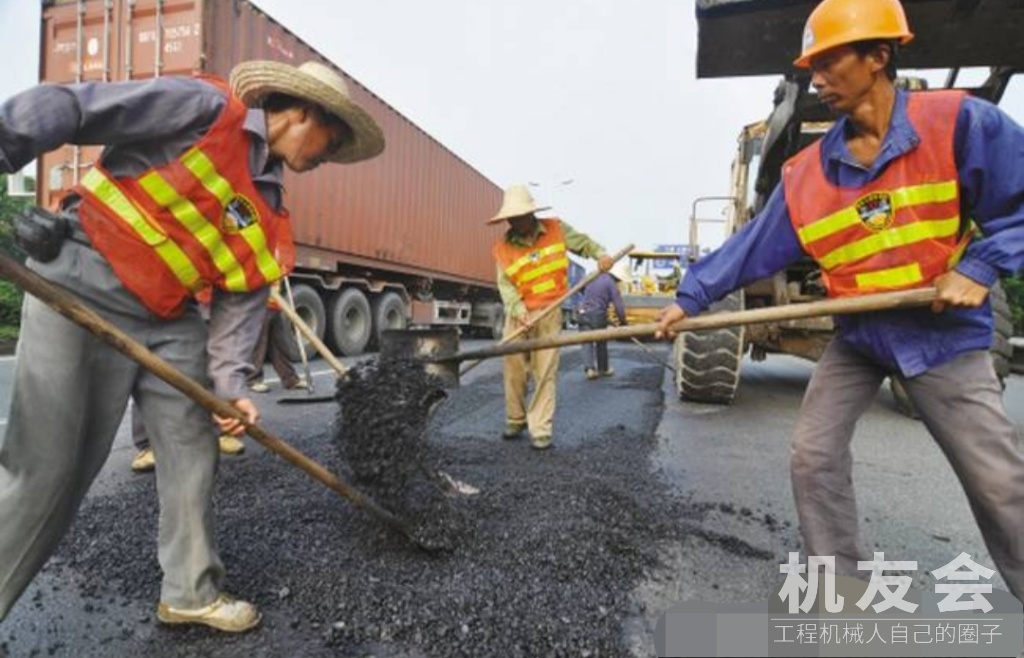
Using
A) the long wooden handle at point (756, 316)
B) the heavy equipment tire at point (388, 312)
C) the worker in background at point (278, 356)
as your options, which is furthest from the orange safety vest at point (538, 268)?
the heavy equipment tire at point (388, 312)

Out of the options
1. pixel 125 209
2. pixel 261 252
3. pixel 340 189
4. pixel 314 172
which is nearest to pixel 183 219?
pixel 125 209

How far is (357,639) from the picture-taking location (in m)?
1.97

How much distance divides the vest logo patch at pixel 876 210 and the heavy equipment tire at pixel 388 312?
9143 mm

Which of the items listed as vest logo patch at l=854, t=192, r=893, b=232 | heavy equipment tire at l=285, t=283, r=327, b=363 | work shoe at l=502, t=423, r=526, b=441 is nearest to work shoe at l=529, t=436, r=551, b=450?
work shoe at l=502, t=423, r=526, b=441

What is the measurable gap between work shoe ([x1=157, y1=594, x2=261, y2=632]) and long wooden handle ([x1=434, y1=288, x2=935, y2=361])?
1445 millimetres

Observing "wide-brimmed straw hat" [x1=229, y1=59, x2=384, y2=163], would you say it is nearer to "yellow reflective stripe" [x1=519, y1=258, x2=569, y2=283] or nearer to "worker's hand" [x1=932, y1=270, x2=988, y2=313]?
"worker's hand" [x1=932, y1=270, x2=988, y2=313]

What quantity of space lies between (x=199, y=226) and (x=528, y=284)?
3.12m

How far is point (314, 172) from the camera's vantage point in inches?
342

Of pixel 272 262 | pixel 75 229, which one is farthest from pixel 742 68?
pixel 75 229

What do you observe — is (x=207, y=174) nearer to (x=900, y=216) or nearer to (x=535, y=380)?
(x=900, y=216)

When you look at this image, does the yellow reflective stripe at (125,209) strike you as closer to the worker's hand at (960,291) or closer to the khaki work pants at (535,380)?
the worker's hand at (960,291)

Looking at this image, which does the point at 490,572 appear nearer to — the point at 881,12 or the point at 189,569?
the point at 189,569

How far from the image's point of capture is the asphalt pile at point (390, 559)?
6.44ft

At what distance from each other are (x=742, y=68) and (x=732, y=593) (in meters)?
2.72
